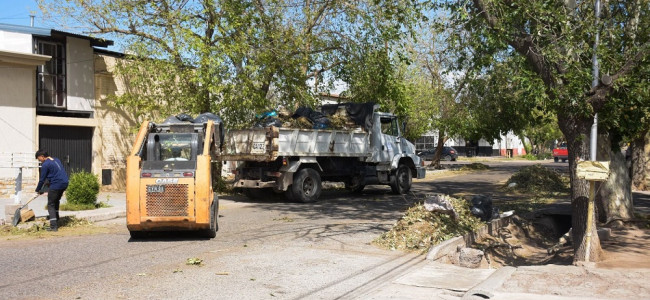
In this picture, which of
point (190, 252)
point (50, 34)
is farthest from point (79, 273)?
point (50, 34)

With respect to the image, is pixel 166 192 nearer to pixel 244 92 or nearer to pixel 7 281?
pixel 7 281

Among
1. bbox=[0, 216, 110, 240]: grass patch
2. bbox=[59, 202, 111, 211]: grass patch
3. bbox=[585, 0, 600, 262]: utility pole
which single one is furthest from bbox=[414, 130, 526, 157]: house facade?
bbox=[585, 0, 600, 262]: utility pole

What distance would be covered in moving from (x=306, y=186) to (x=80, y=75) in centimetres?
906

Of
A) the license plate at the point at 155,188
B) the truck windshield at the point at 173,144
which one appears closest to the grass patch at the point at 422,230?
the license plate at the point at 155,188

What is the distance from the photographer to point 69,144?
65.8 feet

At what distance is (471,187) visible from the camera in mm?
24672

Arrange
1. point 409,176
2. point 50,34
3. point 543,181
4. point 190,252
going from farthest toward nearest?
point 543,181 → point 409,176 → point 50,34 → point 190,252

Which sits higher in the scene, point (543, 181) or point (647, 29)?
point (647, 29)

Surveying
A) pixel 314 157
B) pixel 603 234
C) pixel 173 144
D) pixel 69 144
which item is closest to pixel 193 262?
pixel 173 144

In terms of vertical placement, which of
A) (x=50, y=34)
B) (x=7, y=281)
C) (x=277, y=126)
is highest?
(x=50, y=34)

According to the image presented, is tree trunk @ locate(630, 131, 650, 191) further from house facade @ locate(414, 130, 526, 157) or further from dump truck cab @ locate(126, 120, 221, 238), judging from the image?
house facade @ locate(414, 130, 526, 157)

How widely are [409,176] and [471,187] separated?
4894mm

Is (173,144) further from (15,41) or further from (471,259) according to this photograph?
(15,41)

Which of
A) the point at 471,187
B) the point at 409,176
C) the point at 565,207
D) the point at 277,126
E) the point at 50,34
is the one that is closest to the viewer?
the point at 565,207
